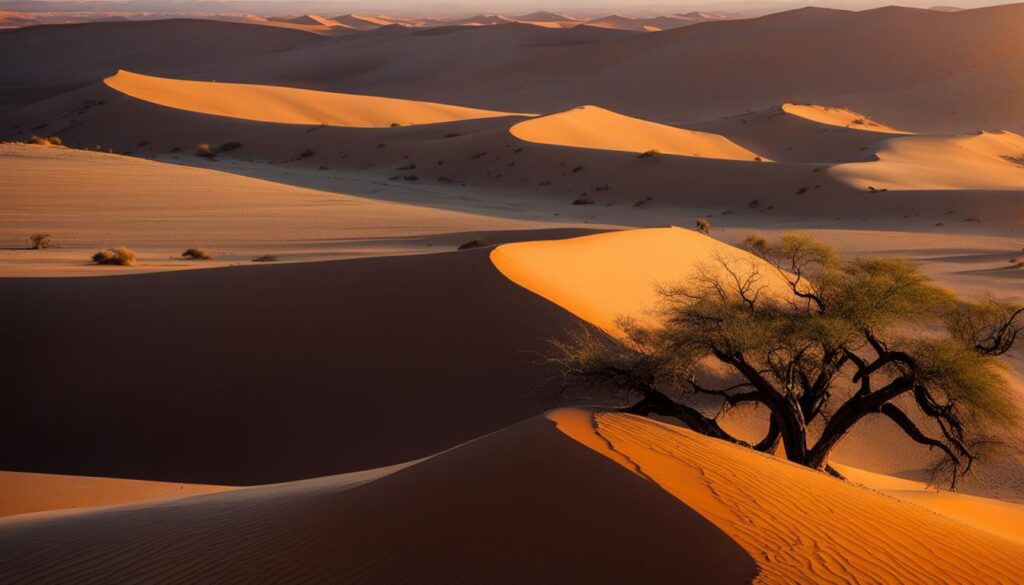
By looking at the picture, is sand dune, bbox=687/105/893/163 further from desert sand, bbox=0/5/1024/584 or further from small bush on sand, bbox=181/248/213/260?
small bush on sand, bbox=181/248/213/260

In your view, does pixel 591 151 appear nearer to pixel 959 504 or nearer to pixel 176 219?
pixel 176 219

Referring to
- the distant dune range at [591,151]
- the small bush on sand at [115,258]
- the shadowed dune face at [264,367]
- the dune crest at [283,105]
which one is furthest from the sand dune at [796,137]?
the small bush on sand at [115,258]

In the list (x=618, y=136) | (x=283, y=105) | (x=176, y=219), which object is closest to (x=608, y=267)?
(x=176, y=219)

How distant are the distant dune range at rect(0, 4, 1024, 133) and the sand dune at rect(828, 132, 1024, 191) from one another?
14.3m

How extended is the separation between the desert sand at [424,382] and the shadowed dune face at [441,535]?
0.08 feet

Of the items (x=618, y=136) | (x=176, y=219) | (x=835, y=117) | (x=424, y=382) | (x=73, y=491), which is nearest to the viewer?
(x=73, y=491)

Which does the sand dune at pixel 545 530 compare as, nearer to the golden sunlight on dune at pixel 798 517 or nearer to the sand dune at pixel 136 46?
the golden sunlight on dune at pixel 798 517

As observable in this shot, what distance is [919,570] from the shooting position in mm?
5781

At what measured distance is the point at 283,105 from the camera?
185ft

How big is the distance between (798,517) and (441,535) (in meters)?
2.42

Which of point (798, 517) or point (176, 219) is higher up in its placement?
point (798, 517)

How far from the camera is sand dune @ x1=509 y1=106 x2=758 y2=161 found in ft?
145

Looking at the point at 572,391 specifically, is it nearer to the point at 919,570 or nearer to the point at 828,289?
the point at 828,289

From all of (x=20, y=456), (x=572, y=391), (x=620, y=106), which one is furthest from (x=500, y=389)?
(x=620, y=106)
